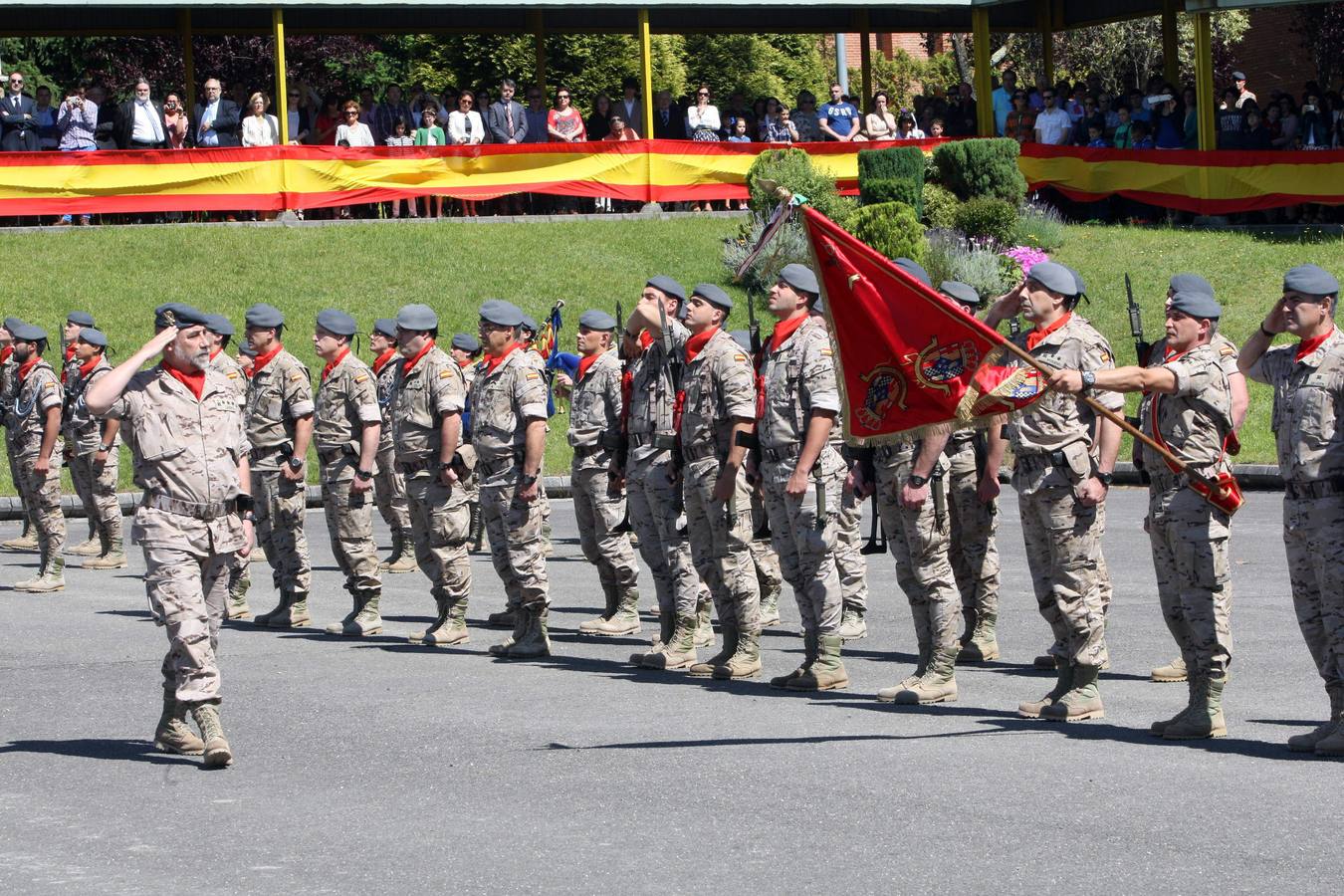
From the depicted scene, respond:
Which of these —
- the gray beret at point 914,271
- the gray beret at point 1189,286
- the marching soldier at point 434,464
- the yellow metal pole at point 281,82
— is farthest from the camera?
the yellow metal pole at point 281,82

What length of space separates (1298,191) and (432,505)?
20.6m

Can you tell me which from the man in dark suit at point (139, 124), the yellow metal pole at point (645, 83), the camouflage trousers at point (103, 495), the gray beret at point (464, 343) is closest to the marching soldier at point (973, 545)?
the gray beret at point (464, 343)

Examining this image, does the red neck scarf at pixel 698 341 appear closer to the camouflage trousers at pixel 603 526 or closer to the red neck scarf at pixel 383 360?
the camouflage trousers at pixel 603 526

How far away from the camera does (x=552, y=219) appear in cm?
3097

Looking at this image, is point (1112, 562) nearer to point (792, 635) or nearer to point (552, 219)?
point (792, 635)

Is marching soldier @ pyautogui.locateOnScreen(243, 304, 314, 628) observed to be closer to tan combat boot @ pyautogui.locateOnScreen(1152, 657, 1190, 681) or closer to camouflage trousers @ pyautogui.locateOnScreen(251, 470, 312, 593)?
camouflage trousers @ pyautogui.locateOnScreen(251, 470, 312, 593)

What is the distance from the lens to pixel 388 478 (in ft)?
52.0

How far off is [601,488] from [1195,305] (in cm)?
491

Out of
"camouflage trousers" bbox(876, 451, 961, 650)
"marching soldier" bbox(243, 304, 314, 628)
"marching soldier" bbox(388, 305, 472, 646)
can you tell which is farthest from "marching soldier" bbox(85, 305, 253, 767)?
"marching soldier" bbox(243, 304, 314, 628)

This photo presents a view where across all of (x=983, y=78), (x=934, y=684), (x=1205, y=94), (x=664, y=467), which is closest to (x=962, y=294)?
(x=664, y=467)

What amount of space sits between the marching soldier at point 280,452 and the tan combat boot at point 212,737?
4397 mm

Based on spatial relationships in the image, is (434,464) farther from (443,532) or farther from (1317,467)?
(1317,467)

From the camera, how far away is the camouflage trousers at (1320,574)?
28.2 ft

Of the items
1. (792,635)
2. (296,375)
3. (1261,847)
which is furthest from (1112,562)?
(1261,847)
